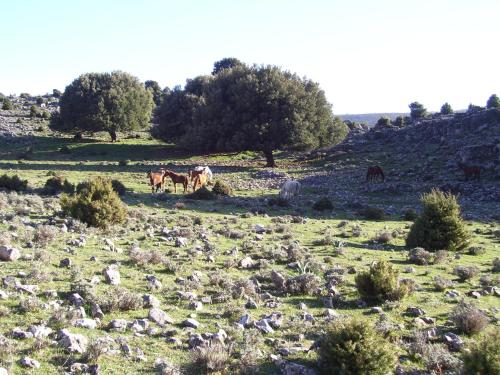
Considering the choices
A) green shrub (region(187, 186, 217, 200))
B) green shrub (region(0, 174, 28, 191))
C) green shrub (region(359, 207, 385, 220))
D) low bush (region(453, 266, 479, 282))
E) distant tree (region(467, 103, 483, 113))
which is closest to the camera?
low bush (region(453, 266, 479, 282))

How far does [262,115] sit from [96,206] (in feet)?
110

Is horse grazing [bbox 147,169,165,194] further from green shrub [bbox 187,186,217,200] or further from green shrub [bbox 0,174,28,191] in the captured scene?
green shrub [bbox 0,174,28,191]

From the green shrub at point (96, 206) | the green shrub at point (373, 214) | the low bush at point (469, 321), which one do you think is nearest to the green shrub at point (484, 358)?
the low bush at point (469, 321)

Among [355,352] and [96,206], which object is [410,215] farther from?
[355,352]

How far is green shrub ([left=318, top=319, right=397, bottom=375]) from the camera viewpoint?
6.95m

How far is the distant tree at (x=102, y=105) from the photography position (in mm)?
62281

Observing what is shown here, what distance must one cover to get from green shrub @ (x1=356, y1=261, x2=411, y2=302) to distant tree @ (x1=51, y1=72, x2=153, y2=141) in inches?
2214

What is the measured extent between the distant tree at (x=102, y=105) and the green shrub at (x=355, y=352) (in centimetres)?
5908

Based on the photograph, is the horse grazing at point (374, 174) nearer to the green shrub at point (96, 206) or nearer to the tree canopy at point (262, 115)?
the tree canopy at point (262, 115)

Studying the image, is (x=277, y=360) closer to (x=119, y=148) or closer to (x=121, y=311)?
(x=121, y=311)

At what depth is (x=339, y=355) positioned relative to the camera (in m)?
7.00

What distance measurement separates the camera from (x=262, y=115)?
4872 cm

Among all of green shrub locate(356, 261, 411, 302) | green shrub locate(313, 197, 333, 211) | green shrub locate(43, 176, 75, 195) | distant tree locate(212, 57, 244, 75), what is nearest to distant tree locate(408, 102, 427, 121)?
distant tree locate(212, 57, 244, 75)

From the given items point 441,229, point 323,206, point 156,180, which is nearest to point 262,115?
point 156,180
